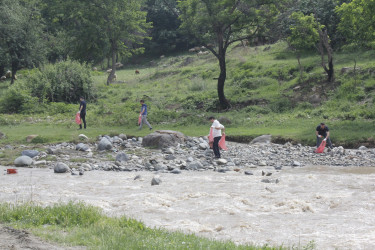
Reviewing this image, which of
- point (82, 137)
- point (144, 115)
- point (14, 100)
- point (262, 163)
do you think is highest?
point (14, 100)

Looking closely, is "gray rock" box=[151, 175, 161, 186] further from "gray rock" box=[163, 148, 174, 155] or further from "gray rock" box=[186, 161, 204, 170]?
"gray rock" box=[163, 148, 174, 155]

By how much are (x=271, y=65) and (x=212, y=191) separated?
2752 centimetres

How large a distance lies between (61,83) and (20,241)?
1243 inches

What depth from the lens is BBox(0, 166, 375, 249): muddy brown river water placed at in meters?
9.67

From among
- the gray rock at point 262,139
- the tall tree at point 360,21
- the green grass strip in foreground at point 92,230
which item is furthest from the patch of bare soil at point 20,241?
the tall tree at point 360,21

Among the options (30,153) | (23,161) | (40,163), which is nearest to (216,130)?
(40,163)

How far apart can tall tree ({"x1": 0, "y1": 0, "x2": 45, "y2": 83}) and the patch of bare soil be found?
1653 inches

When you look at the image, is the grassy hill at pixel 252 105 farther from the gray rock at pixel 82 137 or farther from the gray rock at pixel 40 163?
the gray rock at pixel 40 163

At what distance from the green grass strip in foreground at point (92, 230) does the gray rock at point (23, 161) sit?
28.3 ft

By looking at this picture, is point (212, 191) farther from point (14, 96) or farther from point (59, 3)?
point (59, 3)

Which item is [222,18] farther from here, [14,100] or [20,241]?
[20,241]

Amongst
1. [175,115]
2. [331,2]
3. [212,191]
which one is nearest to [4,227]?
[212,191]

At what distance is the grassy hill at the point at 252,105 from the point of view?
25.2m

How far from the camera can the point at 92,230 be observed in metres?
→ 8.25
